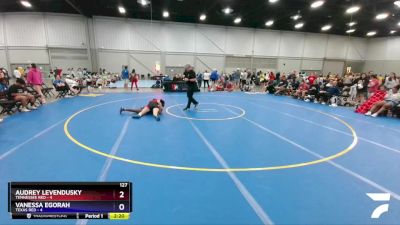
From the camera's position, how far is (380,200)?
3.71m

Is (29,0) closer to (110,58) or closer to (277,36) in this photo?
(110,58)

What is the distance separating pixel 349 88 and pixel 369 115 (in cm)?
579

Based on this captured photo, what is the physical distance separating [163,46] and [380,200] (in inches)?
1148

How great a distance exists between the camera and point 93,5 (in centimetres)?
2217

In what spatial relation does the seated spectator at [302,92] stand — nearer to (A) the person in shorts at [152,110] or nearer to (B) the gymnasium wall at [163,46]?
(A) the person in shorts at [152,110]

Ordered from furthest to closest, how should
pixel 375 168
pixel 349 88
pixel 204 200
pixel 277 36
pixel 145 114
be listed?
pixel 277 36
pixel 349 88
pixel 145 114
pixel 375 168
pixel 204 200

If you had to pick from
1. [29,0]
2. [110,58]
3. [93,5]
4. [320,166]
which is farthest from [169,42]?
[320,166]

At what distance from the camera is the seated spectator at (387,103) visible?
33.4 feet

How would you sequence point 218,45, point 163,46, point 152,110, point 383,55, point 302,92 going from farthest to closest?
point 383,55 → point 218,45 → point 163,46 → point 302,92 → point 152,110

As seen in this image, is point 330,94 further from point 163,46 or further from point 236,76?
point 163,46

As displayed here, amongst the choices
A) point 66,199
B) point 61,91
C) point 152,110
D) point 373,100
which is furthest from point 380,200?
point 61,91

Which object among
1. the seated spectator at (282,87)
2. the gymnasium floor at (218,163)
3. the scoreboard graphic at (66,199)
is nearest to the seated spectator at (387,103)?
the gymnasium floor at (218,163)

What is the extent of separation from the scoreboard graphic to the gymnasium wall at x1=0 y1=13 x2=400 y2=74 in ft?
96.0

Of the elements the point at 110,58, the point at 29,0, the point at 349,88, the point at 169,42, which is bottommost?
the point at 349,88
